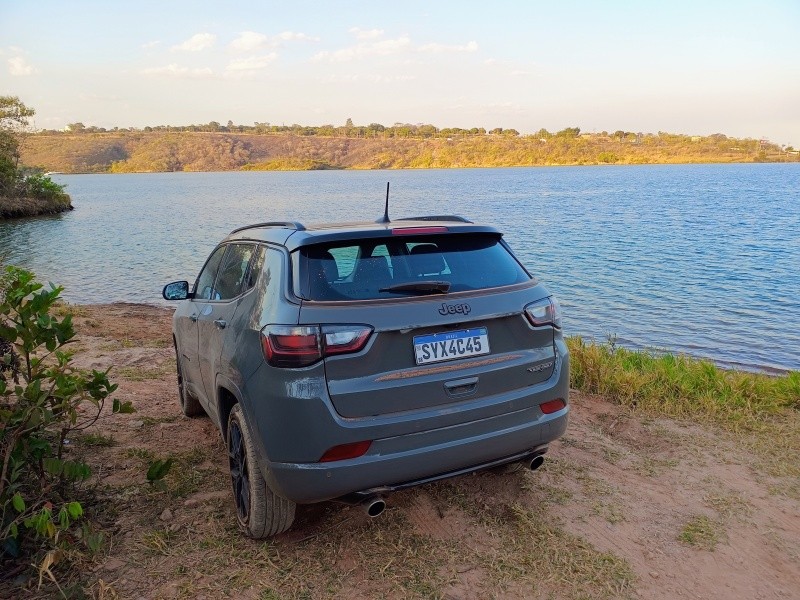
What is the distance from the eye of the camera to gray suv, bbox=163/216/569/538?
293 cm

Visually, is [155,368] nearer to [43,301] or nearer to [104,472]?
[104,472]

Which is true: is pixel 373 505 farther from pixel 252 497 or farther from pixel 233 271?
pixel 233 271

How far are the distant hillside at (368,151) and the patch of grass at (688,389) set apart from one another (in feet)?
452

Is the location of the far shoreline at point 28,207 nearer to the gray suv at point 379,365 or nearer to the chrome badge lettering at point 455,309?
the gray suv at point 379,365

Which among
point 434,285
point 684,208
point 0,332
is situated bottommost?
point 684,208

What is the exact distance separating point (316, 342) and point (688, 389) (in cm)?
463

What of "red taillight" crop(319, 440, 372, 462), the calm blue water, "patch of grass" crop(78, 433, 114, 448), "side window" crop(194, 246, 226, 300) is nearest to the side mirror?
"side window" crop(194, 246, 226, 300)

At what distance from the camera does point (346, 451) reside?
2943mm

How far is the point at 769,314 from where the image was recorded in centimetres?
1342

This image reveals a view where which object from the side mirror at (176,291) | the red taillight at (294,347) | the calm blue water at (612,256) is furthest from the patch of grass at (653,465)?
the calm blue water at (612,256)

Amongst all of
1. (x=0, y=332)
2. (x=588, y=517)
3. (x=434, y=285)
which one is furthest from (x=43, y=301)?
(x=588, y=517)

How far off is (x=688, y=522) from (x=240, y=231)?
3.50 m

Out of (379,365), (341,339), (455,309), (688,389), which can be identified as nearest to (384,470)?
(379,365)

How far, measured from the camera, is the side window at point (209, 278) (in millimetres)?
4578
